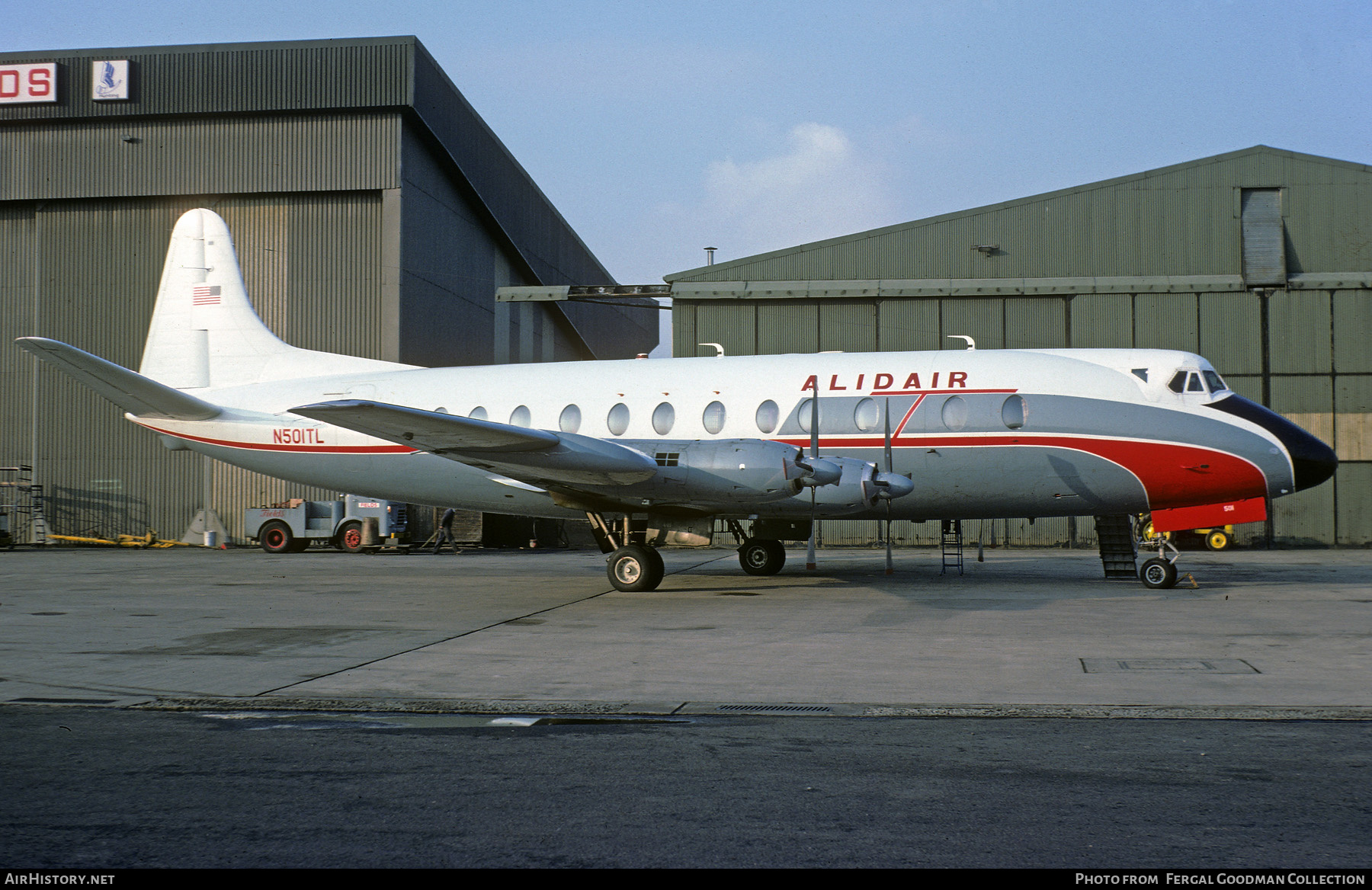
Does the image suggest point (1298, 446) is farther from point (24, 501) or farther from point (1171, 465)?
point (24, 501)

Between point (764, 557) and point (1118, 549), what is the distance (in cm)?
670

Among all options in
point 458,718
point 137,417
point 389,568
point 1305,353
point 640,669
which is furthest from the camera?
point 1305,353

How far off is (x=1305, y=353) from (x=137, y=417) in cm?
3355

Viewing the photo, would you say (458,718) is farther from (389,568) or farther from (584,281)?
(584,281)

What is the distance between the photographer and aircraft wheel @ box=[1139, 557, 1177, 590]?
1741 cm

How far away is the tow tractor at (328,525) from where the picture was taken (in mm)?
30969

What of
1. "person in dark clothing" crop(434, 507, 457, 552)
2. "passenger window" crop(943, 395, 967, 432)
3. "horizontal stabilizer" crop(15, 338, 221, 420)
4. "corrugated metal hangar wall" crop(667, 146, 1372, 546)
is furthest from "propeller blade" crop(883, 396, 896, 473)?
"person in dark clothing" crop(434, 507, 457, 552)

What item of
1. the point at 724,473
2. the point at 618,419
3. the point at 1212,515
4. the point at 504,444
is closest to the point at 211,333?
the point at 618,419

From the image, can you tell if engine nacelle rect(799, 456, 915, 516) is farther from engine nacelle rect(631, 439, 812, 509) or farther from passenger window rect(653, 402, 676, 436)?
passenger window rect(653, 402, 676, 436)

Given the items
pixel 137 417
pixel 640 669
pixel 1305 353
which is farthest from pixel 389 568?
pixel 1305 353

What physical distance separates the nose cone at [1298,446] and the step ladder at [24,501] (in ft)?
116

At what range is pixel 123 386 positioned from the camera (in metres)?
19.1

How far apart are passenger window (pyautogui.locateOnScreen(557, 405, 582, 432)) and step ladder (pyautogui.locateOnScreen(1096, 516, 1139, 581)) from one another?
9801 millimetres

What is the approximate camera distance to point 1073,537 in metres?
33.5
